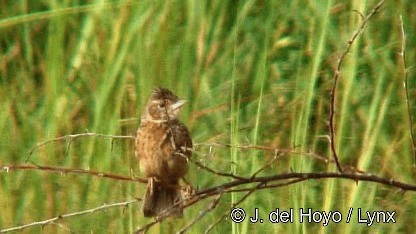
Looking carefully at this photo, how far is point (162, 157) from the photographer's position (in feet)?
15.4

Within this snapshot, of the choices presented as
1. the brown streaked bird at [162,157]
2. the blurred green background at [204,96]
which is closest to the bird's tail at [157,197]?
the brown streaked bird at [162,157]

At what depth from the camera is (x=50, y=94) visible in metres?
5.36

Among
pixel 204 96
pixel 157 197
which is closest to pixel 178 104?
pixel 157 197

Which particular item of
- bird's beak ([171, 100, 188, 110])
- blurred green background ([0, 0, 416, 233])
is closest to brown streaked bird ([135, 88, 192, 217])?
bird's beak ([171, 100, 188, 110])

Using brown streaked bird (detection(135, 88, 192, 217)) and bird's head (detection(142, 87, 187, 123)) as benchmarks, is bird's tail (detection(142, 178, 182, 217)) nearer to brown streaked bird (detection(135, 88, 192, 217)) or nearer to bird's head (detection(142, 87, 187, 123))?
brown streaked bird (detection(135, 88, 192, 217))

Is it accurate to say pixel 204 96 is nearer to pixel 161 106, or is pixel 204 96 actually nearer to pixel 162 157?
pixel 161 106

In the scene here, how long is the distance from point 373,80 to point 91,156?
1444mm

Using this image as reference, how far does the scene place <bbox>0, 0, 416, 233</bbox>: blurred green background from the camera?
5.09 meters

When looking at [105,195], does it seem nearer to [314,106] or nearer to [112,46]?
[112,46]

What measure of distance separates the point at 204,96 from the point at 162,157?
1183 millimetres

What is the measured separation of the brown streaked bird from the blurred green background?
0.14 m

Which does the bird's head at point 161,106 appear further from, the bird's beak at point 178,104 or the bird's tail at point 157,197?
the bird's tail at point 157,197

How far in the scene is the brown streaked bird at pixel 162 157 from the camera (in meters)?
4.58

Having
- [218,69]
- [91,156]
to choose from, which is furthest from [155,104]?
[218,69]
